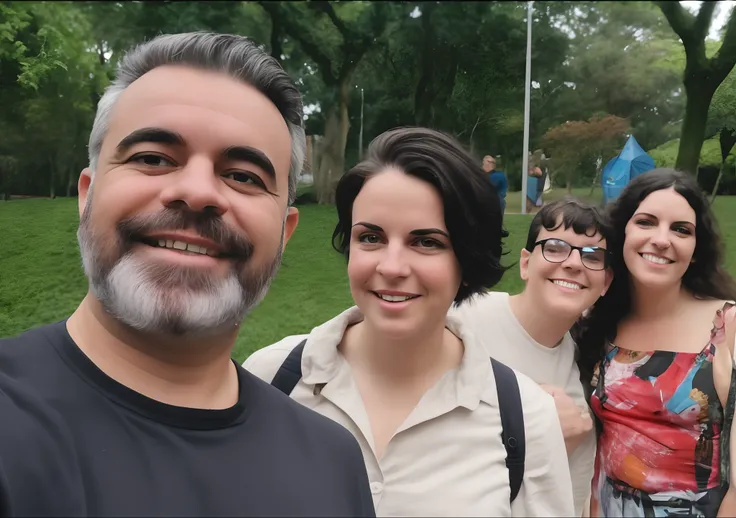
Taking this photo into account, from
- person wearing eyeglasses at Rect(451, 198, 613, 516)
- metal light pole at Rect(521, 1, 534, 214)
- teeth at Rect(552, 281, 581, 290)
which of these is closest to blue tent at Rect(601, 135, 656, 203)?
metal light pole at Rect(521, 1, 534, 214)

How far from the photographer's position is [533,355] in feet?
6.39

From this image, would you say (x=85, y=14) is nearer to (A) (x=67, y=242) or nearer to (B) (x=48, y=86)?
(B) (x=48, y=86)

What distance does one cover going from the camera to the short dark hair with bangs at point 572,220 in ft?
6.24

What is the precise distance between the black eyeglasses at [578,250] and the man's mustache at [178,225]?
1324 mm

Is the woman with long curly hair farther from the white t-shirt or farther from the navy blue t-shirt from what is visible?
the navy blue t-shirt

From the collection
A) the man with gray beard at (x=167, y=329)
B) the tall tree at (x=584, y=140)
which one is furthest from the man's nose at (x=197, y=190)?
the tall tree at (x=584, y=140)

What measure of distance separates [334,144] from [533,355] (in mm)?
1706

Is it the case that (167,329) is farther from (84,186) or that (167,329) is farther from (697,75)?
(697,75)

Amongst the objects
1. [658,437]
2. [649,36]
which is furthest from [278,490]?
[649,36]

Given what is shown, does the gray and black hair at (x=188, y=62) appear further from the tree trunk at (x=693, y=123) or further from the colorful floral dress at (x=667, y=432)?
the tree trunk at (x=693, y=123)

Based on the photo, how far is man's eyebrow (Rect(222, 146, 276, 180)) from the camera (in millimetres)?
972

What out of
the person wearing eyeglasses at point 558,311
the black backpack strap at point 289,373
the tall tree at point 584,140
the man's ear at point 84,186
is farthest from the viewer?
the tall tree at point 584,140

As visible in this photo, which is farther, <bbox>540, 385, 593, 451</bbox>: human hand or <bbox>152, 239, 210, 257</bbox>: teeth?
<bbox>540, 385, 593, 451</bbox>: human hand

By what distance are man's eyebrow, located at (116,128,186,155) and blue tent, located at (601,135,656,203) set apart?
2.61 m
